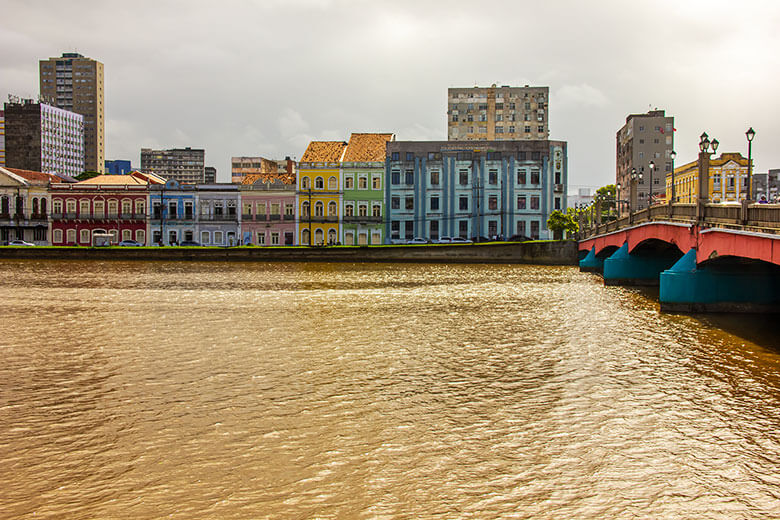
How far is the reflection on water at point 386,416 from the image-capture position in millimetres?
8633

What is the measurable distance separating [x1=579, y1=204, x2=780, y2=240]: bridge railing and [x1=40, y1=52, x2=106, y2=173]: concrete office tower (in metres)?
167

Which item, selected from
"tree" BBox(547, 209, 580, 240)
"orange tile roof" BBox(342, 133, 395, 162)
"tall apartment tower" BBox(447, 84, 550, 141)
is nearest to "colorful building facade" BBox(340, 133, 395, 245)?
"orange tile roof" BBox(342, 133, 395, 162)

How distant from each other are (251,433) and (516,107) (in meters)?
105

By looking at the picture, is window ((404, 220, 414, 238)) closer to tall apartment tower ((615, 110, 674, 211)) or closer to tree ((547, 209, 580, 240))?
tree ((547, 209, 580, 240))

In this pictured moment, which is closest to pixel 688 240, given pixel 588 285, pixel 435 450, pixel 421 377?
pixel 588 285

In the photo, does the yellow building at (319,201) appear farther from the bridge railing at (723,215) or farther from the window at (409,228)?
the bridge railing at (723,215)

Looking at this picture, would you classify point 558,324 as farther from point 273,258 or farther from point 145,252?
point 145,252

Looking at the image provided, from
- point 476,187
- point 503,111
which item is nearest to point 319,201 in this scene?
point 476,187

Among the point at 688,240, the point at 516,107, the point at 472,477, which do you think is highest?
the point at 516,107

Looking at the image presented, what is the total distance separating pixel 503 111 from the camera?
110 metres

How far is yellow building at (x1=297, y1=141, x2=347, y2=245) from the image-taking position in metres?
79.0

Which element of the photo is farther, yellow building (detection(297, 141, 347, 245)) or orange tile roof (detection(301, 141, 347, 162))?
orange tile roof (detection(301, 141, 347, 162))

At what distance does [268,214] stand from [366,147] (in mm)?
13695

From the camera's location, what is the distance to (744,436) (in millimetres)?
11125
